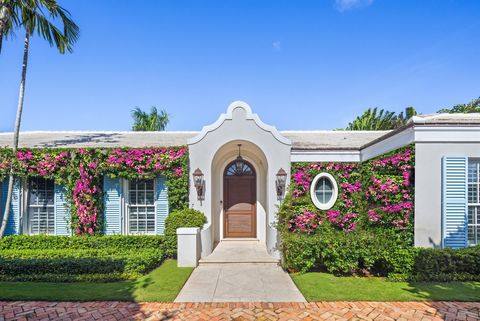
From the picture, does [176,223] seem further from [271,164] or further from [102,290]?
[271,164]

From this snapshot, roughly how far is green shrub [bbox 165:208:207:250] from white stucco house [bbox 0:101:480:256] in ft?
A: 1.61

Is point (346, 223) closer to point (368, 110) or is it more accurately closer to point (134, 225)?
point (134, 225)

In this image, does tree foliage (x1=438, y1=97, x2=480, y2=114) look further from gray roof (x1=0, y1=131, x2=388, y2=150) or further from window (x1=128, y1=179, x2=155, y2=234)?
window (x1=128, y1=179, x2=155, y2=234)

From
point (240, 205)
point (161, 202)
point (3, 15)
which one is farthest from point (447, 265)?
point (3, 15)

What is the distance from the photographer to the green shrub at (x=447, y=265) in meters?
6.73

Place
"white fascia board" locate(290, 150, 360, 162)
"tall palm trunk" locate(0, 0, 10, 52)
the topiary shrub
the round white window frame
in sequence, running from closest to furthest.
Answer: the topiary shrub → the round white window frame → "tall palm trunk" locate(0, 0, 10, 52) → "white fascia board" locate(290, 150, 360, 162)

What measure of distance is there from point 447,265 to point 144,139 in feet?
39.9

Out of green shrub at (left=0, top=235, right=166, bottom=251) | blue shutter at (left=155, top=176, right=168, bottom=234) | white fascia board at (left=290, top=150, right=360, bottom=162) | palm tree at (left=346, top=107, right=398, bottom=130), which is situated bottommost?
green shrub at (left=0, top=235, right=166, bottom=251)

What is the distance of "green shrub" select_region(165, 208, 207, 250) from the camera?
29.3 ft

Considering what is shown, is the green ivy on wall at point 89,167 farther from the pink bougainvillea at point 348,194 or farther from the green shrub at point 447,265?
the green shrub at point 447,265

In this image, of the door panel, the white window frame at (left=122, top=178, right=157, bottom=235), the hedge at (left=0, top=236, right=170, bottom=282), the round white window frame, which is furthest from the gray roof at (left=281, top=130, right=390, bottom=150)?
the hedge at (left=0, top=236, right=170, bottom=282)

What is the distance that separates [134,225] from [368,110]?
31.1m

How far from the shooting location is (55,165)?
979 centimetres

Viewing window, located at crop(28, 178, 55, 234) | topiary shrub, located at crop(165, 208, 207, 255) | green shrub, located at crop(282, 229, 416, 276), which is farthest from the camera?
window, located at crop(28, 178, 55, 234)
